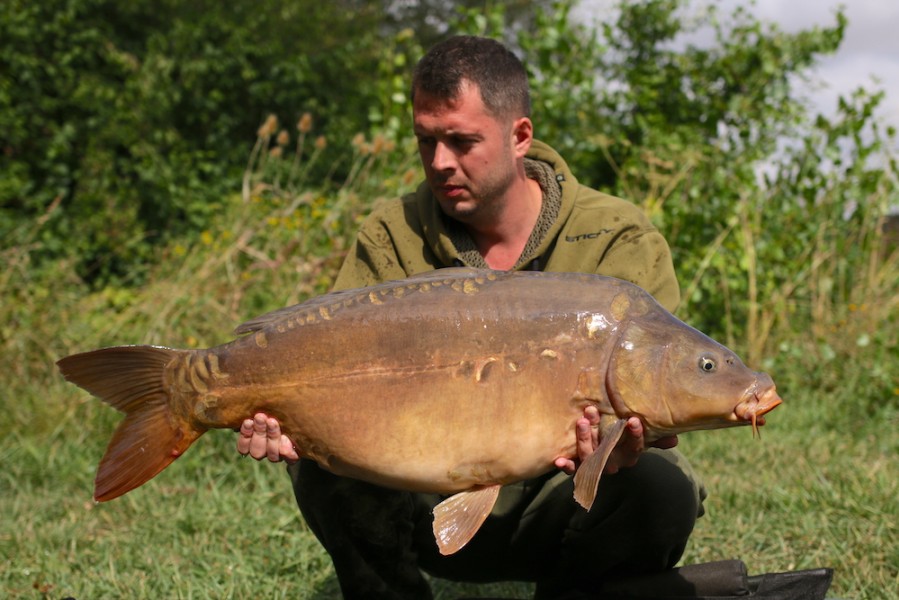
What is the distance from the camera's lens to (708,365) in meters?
1.77

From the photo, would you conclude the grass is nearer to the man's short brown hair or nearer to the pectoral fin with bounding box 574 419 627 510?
the pectoral fin with bounding box 574 419 627 510

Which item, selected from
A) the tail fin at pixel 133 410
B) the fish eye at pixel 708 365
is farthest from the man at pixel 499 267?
the fish eye at pixel 708 365

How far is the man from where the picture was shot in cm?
220

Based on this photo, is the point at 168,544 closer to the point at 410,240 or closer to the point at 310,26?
the point at 410,240

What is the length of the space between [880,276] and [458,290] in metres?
3.98

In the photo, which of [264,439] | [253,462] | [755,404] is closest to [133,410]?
[264,439]

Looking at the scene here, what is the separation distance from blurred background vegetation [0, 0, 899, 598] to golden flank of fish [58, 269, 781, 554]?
0.81 meters

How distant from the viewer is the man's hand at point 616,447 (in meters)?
1.79

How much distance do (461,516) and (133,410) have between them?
0.69m

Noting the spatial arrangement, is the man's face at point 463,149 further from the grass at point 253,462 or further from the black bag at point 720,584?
the grass at point 253,462

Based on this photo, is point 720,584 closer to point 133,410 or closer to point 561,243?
point 561,243

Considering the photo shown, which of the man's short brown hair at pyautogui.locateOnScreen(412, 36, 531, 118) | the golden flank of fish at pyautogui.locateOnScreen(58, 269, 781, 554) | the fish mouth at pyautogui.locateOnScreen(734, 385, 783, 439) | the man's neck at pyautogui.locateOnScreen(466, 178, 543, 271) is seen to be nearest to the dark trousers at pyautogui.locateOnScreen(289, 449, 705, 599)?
the golden flank of fish at pyautogui.locateOnScreen(58, 269, 781, 554)

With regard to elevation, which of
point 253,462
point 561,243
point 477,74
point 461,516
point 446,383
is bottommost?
point 253,462

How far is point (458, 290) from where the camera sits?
1.89m
